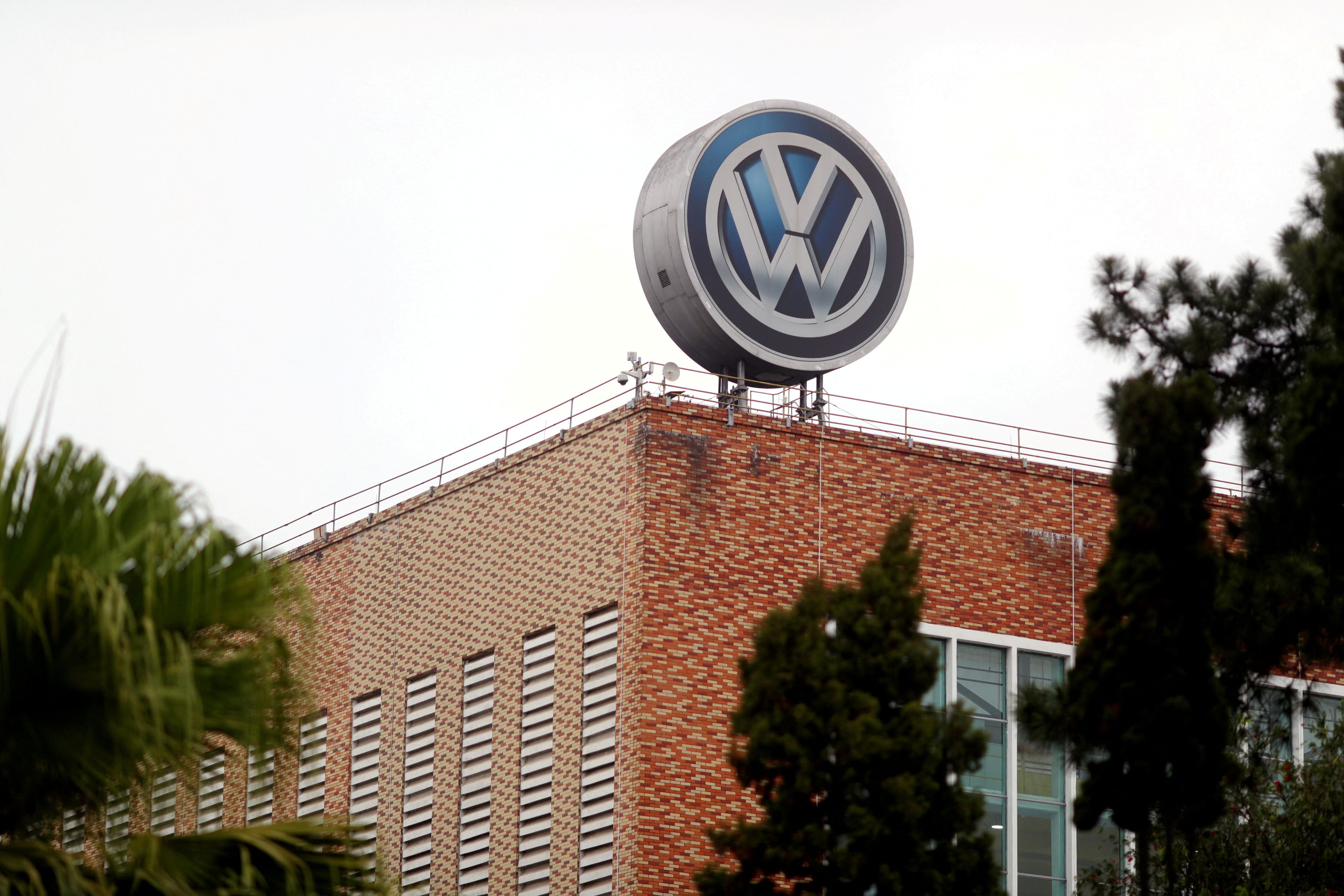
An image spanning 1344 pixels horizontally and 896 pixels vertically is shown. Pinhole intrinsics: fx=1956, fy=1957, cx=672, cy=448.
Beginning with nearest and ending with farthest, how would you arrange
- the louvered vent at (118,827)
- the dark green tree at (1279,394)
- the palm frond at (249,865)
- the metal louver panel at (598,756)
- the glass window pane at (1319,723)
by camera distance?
the palm frond at (249,865), the louvered vent at (118,827), the dark green tree at (1279,394), the glass window pane at (1319,723), the metal louver panel at (598,756)

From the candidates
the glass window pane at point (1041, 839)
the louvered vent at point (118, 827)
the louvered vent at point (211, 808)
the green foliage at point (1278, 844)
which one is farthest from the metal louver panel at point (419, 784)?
Answer: the louvered vent at point (118, 827)

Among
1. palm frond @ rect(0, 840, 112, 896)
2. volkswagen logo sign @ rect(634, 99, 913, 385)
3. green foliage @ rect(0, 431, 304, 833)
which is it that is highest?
volkswagen logo sign @ rect(634, 99, 913, 385)

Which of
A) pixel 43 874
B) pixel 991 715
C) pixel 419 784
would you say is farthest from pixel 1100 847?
pixel 43 874

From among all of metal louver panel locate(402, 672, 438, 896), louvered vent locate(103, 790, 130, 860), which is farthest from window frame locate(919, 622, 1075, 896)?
louvered vent locate(103, 790, 130, 860)

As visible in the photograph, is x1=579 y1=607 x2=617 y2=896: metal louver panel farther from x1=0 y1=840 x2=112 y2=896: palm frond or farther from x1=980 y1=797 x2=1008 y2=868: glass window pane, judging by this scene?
x1=0 y1=840 x2=112 y2=896: palm frond

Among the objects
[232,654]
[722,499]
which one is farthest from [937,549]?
[232,654]

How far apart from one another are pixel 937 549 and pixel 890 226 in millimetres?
6332

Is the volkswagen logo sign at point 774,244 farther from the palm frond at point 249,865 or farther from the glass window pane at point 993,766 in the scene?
the palm frond at point 249,865

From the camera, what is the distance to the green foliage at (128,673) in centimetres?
1044

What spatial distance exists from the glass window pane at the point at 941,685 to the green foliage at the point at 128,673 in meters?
19.1

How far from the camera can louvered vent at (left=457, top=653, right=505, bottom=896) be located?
1235 inches

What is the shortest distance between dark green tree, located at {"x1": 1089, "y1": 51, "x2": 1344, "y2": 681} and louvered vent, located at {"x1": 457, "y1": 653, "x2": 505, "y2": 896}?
1420 cm

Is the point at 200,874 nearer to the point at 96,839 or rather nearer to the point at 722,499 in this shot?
the point at 96,839

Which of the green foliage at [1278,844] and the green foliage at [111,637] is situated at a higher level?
the green foliage at [1278,844]
